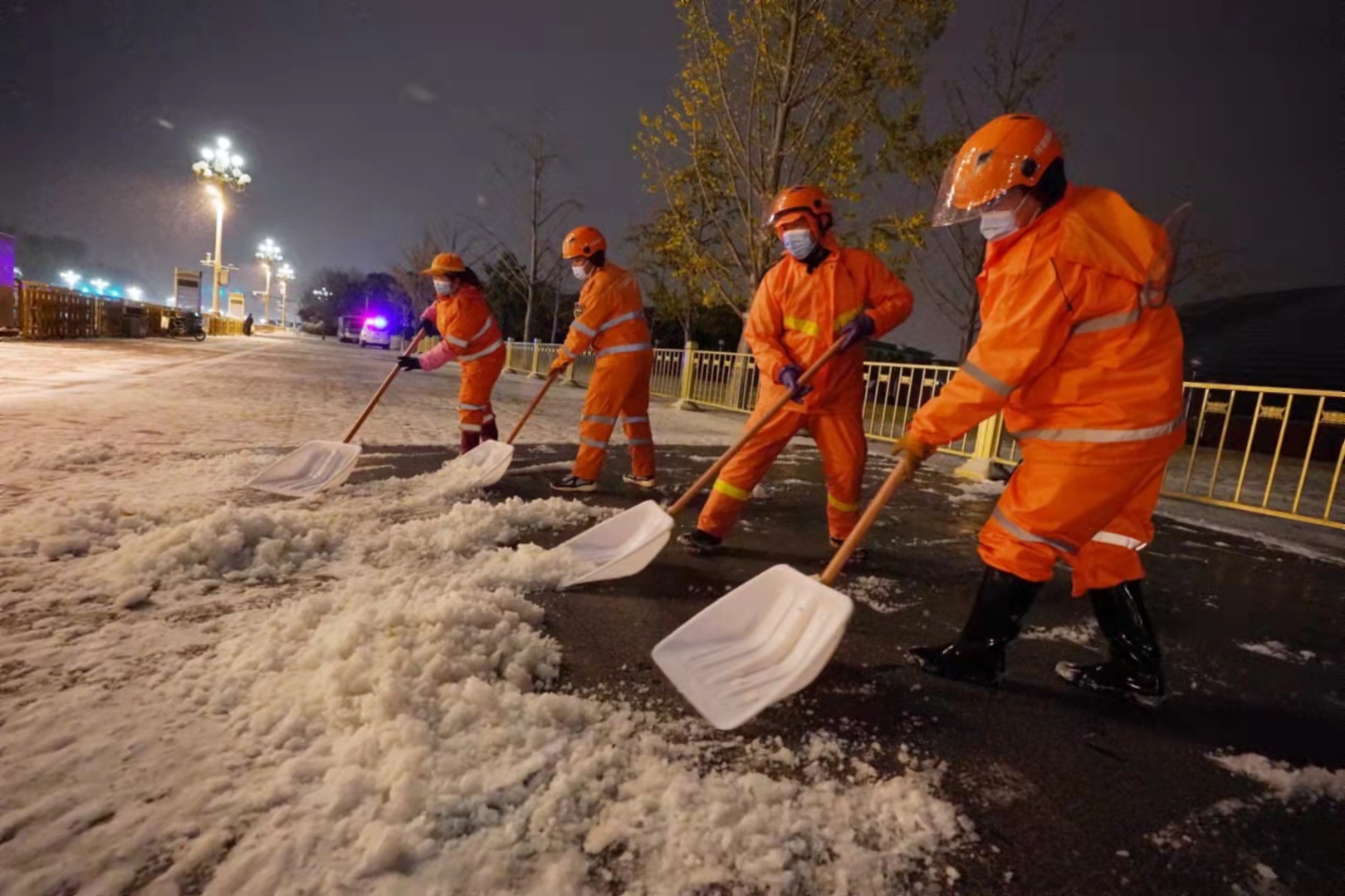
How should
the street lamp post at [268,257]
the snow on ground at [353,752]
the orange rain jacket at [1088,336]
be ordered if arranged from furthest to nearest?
the street lamp post at [268,257] → the orange rain jacket at [1088,336] → the snow on ground at [353,752]

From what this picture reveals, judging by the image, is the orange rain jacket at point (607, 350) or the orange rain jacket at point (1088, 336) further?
the orange rain jacket at point (607, 350)

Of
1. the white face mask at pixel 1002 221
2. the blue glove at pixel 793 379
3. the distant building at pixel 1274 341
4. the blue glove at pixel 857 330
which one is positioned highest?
the distant building at pixel 1274 341

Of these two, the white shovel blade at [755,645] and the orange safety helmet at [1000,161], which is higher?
the orange safety helmet at [1000,161]

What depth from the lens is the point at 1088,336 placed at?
1887 millimetres

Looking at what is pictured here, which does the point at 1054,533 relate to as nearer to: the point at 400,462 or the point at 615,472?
the point at 615,472

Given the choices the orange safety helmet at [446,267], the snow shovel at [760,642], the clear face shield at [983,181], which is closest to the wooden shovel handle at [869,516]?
the snow shovel at [760,642]

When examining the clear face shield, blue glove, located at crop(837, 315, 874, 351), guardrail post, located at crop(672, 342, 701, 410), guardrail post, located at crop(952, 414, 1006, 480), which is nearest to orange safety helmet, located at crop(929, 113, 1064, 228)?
the clear face shield

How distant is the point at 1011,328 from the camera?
6.20 feet

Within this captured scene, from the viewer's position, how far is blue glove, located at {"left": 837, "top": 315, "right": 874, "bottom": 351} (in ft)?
10.0

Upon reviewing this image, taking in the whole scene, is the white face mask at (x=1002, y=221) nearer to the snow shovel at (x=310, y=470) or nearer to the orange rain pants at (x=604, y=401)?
the orange rain pants at (x=604, y=401)

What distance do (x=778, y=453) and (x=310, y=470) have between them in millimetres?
2951

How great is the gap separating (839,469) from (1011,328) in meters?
1.46

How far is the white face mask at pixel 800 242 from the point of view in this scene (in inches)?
125

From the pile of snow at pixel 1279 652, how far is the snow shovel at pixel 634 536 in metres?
2.12
